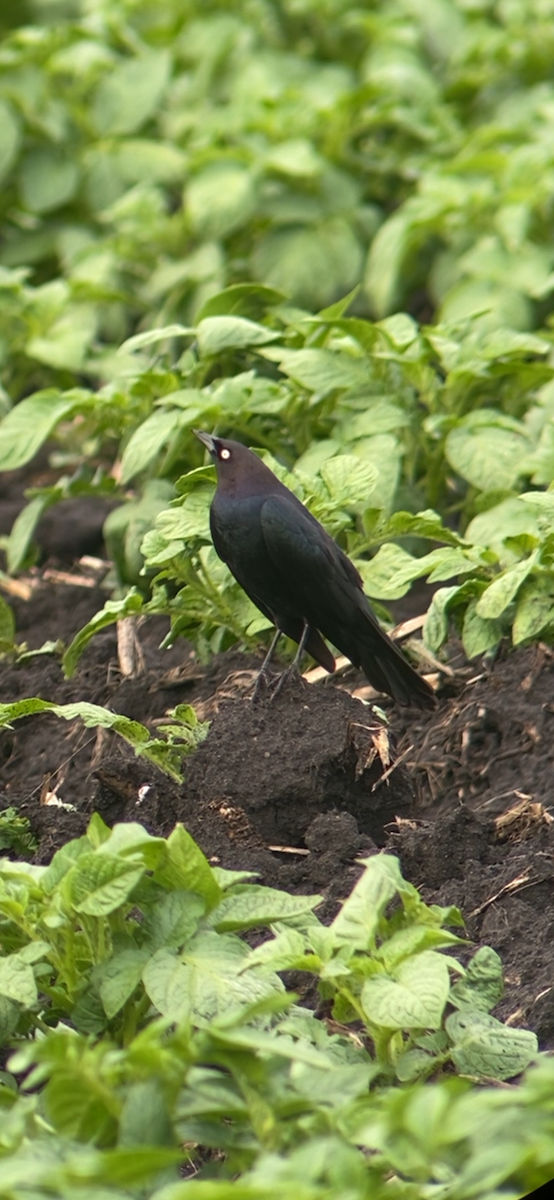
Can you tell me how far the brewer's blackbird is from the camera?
3398mm

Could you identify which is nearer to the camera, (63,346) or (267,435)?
(267,435)

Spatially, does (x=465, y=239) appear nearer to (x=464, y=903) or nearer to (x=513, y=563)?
(x=513, y=563)

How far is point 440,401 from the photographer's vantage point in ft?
14.5

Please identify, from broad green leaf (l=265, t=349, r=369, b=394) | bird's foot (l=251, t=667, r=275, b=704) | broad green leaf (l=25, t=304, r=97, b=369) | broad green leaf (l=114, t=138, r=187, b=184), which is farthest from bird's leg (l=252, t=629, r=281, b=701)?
broad green leaf (l=114, t=138, r=187, b=184)

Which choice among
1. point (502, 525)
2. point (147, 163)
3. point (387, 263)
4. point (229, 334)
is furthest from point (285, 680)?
point (147, 163)

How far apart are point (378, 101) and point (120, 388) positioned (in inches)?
106

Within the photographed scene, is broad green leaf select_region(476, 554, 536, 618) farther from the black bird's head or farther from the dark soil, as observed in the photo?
the black bird's head

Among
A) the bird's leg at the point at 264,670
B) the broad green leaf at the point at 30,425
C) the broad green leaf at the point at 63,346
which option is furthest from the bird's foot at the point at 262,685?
the broad green leaf at the point at 63,346

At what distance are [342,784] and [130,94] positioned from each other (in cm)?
450

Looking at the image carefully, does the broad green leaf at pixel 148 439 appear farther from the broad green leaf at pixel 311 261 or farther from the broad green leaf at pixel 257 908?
the broad green leaf at pixel 311 261

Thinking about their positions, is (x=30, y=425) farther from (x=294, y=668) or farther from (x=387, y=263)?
(x=387, y=263)

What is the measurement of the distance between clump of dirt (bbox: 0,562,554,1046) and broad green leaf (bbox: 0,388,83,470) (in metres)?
0.69

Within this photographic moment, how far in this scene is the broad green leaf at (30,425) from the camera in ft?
14.1

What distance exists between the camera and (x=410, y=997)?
92.4 inches
